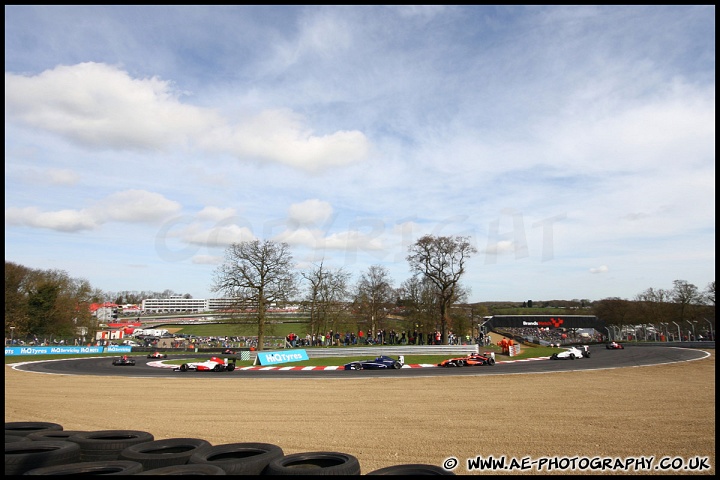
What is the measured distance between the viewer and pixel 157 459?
617 centimetres

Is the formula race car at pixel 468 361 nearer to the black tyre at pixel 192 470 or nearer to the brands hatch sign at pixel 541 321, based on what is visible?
the black tyre at pixel 192 470

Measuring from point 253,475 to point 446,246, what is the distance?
4260 cm

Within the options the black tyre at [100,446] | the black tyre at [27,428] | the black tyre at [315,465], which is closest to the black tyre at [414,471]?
the black tyre at [315,465]

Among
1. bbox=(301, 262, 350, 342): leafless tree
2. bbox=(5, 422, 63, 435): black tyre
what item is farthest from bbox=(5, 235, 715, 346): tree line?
bbox=(5, 422, 63, 435): black tyre

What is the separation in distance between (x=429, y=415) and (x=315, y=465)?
6.26m

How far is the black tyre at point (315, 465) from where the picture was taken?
18.4ft

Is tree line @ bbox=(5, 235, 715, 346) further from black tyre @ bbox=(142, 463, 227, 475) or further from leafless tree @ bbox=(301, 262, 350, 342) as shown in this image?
black tyre @ bbox=(142, 463, 227, 475)

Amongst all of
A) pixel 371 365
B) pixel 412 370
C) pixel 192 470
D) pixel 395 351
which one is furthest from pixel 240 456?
pixel 395 351

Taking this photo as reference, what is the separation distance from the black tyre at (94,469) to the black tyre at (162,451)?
0.74ft

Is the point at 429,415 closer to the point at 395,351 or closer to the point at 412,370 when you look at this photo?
the point at 412,370

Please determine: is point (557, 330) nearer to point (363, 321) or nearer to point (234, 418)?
point (363, 321)

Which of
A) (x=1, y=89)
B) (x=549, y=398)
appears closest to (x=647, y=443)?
(x=549, y=398)

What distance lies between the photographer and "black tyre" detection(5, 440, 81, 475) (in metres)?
6.02

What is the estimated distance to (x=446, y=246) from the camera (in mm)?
47344
